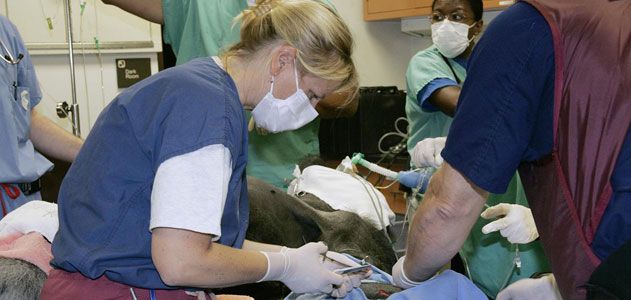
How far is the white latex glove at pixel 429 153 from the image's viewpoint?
1820mm

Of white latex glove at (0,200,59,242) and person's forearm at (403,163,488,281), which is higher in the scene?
person's forearm at (403,163,488,281)

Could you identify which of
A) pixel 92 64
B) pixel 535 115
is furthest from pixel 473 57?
pixel 92 64

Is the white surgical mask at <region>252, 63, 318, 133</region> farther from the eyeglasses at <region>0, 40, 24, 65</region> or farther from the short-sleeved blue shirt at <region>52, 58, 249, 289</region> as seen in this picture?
the eyeglasses at <region>0, 40, 24, 65</region>

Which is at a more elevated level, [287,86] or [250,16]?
[250,16]

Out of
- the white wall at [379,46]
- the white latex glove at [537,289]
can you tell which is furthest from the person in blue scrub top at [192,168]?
the white wall at [379,46]

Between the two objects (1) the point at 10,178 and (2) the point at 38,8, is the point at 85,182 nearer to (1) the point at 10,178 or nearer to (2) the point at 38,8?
(1) the point at 10,178

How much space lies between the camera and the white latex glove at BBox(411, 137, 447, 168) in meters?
1.82

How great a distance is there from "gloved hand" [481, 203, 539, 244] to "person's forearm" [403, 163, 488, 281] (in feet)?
1.06

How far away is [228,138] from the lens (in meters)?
1.00

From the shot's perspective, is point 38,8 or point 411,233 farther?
point 38,8

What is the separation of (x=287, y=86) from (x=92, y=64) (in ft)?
7.25

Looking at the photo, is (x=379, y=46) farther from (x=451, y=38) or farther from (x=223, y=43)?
(x=223, y=43)

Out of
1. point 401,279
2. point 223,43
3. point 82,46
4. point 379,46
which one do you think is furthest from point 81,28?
point 401,279

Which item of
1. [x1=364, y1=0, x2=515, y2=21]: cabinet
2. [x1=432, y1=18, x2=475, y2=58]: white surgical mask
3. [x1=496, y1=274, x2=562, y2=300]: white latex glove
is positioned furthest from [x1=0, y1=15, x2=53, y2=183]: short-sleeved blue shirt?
[x1=364, y1=0, x2=515, y2=21]: cabinet
